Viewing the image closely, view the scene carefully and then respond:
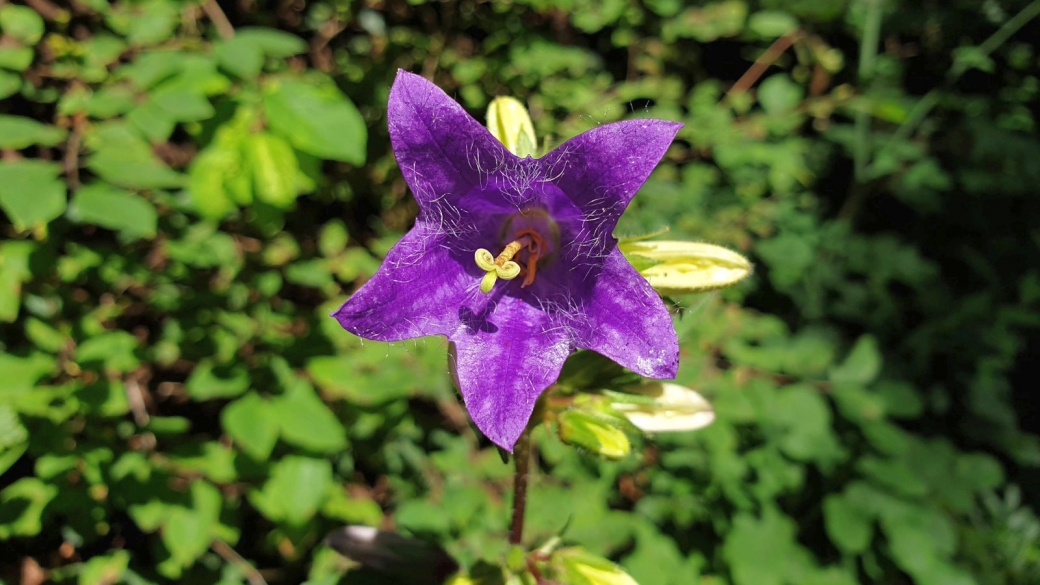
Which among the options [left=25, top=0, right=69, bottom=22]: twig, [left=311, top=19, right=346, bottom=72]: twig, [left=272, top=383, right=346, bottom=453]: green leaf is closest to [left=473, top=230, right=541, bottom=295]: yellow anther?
[left=272, top=383, right=346, bottom=453]: green leaf

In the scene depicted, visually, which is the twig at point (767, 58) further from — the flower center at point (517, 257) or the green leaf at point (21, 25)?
the green leaf at point (21, 25)

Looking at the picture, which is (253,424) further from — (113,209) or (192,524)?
(113,209)

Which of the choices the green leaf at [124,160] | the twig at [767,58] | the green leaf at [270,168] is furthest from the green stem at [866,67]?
the green leaf at [124,160]

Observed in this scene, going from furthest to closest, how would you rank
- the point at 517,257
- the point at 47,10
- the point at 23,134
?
the point at 47,10
the point at 23,134
the point at 517,257

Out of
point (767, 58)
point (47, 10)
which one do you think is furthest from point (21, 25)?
point (767, 58)

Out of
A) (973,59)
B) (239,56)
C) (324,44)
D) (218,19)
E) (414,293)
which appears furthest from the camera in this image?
(324,44)

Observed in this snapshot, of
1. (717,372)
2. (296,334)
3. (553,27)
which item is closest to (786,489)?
(717,372)

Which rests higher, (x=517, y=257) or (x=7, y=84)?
(x=7, y=84)
